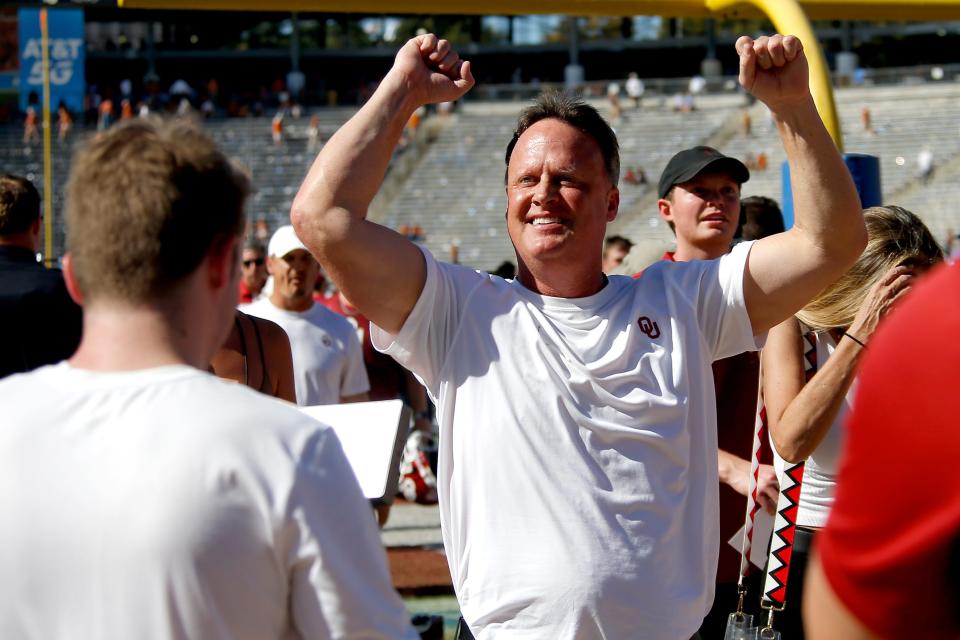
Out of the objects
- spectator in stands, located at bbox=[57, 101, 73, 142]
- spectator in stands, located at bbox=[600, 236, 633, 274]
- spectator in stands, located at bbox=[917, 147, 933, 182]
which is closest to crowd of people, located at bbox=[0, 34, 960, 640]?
spectator in stands, located at bbox=[600, 236, 633, 274]

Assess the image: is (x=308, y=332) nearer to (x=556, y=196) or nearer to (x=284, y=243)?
(x=284, y=243)

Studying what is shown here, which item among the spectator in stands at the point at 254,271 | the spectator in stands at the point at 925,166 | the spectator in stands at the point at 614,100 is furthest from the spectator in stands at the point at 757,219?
the spectator in stands at the point at 614,100

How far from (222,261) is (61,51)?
88.7 feet

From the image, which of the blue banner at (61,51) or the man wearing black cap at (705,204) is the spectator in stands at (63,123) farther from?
the man wearing black cap at (705,204)

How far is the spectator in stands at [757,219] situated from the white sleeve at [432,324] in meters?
2.56

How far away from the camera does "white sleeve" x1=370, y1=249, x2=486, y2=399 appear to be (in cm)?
268

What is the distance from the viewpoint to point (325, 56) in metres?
49.3

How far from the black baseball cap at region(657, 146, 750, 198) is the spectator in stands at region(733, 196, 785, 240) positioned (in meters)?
0.63

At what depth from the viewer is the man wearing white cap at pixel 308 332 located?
641cm

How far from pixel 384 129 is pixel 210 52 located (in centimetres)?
4844

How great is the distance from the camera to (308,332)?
651 centimetres

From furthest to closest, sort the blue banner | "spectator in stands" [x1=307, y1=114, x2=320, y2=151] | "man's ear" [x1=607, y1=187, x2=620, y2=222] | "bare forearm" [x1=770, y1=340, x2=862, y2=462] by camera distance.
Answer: "spectator in stands" [x1=307, y1=114, x2=320, y2=151] → the blue banner → "bare forearm" [x1=770, y1=340, x2=862, y2=462] → "man's ear" [x1=607, y1=187, x2=620, y2=222]

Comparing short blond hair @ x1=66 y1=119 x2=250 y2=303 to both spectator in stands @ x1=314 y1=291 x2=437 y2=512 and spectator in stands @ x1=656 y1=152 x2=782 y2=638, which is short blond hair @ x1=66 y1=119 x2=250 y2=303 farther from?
spectator in stands @ x1=314 y1=291 x2=437 y2=512

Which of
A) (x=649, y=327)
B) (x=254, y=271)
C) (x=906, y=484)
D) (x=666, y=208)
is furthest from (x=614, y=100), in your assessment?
(x=906, y=484)
